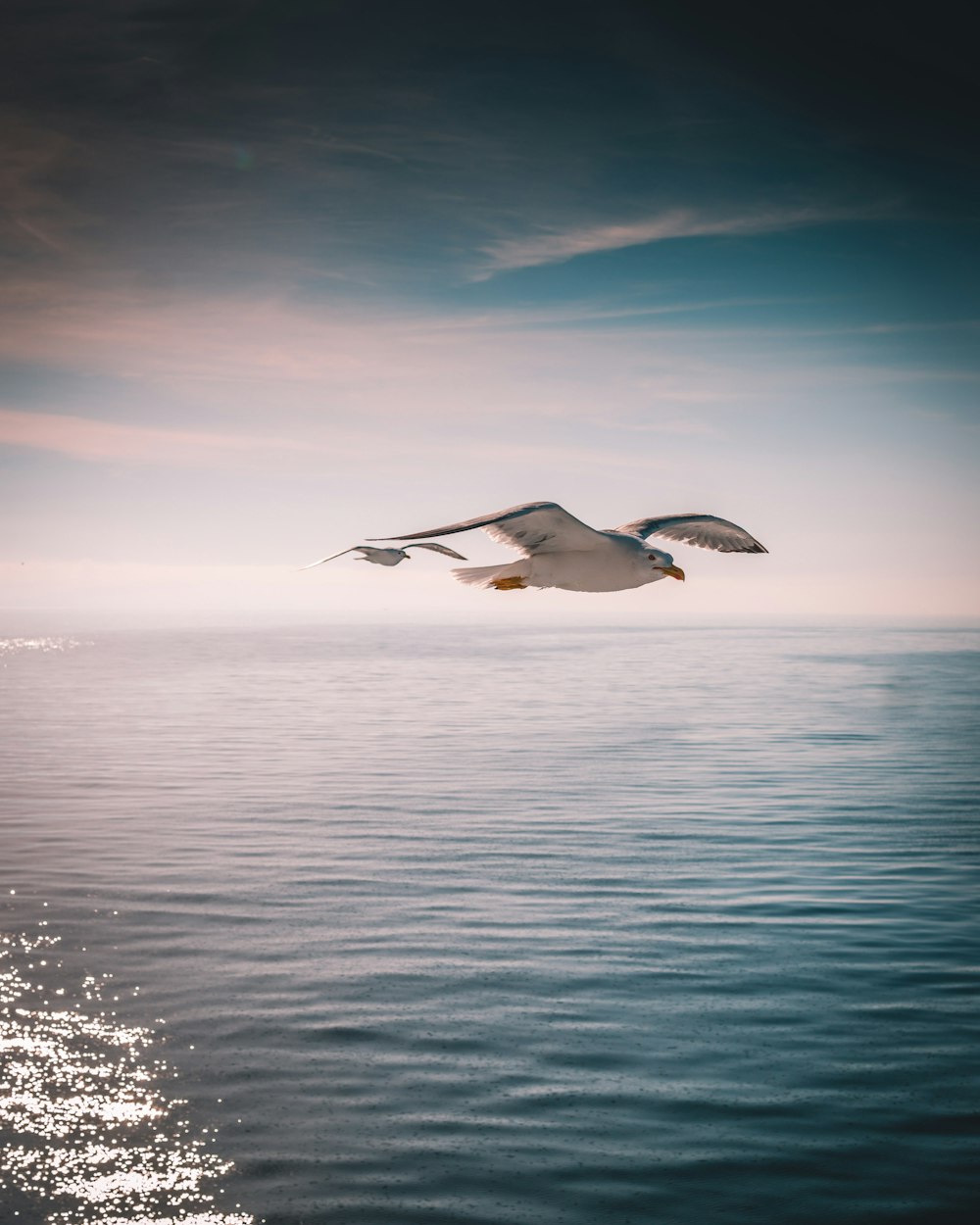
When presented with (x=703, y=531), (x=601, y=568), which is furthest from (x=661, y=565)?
(x=703, y=531)

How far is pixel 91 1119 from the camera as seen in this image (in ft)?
132

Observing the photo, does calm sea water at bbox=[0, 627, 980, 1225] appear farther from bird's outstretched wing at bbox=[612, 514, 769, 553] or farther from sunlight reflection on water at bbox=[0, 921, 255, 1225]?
bird's outstretched wing at bbox=[612, 514, 769, 553]

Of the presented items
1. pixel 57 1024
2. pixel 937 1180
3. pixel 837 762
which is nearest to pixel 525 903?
pixel 57 1024

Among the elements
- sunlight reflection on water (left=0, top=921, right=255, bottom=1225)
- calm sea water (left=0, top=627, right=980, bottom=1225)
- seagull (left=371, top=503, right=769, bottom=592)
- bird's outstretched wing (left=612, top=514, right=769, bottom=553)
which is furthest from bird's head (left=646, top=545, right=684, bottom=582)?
sunlight reflection on water (left=0, top=921, right=255, bottom=1225)

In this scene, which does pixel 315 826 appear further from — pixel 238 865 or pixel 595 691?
pixel 595 691

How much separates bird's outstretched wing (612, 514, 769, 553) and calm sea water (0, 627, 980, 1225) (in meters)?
19.2

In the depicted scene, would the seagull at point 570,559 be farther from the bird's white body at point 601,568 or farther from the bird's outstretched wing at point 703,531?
the bird's outstretched wing at point 703,531

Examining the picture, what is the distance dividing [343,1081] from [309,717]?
103m

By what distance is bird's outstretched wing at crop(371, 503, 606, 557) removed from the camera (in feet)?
66.0

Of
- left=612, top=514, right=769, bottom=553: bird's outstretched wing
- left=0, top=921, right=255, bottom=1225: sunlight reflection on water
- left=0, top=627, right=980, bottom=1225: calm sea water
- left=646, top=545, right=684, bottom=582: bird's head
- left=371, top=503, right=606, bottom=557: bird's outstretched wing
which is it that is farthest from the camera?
left=0, top=627, right=980, bottom=1225: calm sea water

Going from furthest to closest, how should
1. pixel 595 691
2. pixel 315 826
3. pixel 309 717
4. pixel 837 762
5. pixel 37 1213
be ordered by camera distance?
pixel 595 691 < pixel 309 717 < pixel 837 762 < pixel 315 826 < pixel 37 1213

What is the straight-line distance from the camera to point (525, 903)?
200ft

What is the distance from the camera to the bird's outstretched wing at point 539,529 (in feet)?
66.0

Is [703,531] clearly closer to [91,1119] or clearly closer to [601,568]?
[601,568]
